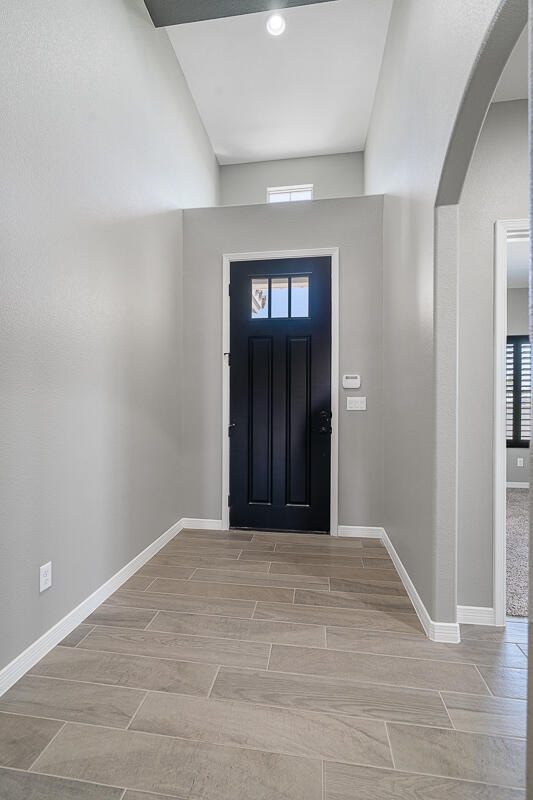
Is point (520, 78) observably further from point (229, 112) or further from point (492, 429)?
point (229, 112)

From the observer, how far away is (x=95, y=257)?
212 centimetres

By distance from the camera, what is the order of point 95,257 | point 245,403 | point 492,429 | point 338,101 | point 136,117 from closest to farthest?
point 492,429, point 95,257, point 136,117, point 245,403, point 338,101

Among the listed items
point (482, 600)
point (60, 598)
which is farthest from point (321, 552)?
point (60, 598)

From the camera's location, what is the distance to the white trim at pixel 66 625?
1565mm

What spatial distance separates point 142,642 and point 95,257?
1907mm

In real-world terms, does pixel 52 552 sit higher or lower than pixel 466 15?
lower

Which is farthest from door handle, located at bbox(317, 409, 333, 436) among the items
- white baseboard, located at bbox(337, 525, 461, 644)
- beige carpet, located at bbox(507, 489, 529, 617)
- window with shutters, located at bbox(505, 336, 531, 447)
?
window with shutters, located at bbox(505, 336, 531, 447)

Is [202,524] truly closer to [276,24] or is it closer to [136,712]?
[136,712]

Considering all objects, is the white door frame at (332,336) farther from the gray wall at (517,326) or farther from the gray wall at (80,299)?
the gray wall at (517,326)

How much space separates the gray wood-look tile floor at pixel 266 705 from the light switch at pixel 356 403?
4.50ft

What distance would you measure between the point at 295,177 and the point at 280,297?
92.2 inches

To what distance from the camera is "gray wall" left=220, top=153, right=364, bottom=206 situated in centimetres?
469

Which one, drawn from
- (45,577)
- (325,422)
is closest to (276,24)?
(325,422)

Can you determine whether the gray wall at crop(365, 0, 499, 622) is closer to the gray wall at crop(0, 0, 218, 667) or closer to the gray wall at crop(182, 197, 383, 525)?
the gray wall at crop(182, 197, 383, 525)
